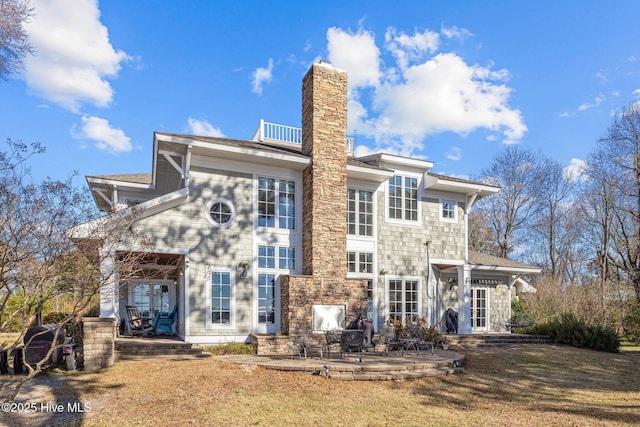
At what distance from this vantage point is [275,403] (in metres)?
7.49

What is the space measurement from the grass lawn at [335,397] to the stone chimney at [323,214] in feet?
10.4

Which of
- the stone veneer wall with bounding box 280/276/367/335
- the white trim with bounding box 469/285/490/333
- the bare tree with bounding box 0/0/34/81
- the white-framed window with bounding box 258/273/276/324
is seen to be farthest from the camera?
the white trim with bounding box 469/285/490/333

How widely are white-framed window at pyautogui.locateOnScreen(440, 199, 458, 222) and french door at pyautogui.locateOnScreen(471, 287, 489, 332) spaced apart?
3.01 meters

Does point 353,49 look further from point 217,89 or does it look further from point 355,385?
point 355,385

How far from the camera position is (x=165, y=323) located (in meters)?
13.9

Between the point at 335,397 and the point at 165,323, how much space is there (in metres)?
7.66

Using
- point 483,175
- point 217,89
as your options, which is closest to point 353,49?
point 217,89

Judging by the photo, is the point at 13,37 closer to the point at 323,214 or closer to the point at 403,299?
the point at 323,214

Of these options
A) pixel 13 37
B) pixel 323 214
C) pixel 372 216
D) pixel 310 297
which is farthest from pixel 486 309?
pixel 13 37

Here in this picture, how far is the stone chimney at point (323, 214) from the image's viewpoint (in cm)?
1267

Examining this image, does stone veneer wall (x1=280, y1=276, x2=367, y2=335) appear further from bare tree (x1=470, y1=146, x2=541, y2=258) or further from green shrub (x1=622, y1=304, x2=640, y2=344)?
bare tree (x1=470, y1=146, x2=541, y2=258)

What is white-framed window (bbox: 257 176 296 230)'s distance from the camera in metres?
13.4

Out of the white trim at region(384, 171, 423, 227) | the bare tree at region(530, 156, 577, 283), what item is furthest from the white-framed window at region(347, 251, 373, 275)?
the bare tree at region(530, 156, 577, 283)

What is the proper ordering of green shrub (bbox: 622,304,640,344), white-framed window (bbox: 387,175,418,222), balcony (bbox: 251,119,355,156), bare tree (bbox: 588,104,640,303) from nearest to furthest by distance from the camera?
white-framed window (bbox: 387,175,418,222), balcony (bbox: 251,119,355,156), green shrub (bbox: 622,304,640,344), bare tree (bbox: 588,104,640,303)
